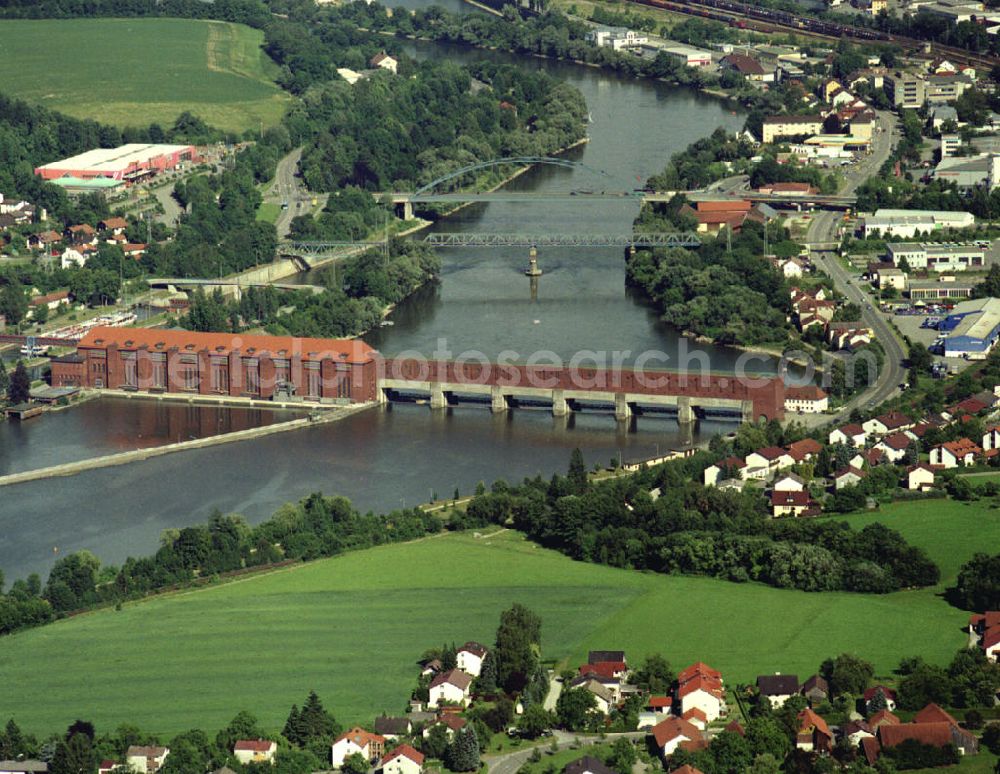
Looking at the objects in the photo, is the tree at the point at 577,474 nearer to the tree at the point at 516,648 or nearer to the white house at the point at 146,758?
the tree at the point at 516,648

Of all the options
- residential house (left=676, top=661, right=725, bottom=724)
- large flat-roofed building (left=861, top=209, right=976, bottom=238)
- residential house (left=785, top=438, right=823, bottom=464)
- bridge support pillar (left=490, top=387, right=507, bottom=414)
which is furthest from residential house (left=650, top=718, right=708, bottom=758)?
large flat-roofed building (left=861, top=209, right=976, bottom=238)

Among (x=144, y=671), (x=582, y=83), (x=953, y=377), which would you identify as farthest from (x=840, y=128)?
(x=144, y=671)

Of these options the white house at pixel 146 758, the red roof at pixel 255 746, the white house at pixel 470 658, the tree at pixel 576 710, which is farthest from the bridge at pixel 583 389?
the white house at pixel 146 758

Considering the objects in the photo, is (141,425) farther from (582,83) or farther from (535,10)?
(535,10)

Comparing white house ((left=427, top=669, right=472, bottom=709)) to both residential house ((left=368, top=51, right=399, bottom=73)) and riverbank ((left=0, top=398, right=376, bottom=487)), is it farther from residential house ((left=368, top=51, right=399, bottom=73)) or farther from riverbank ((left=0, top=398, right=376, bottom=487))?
residential house ((left=368, top=51, right=399, bottom=73))

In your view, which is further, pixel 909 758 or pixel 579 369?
pixel 579 369
